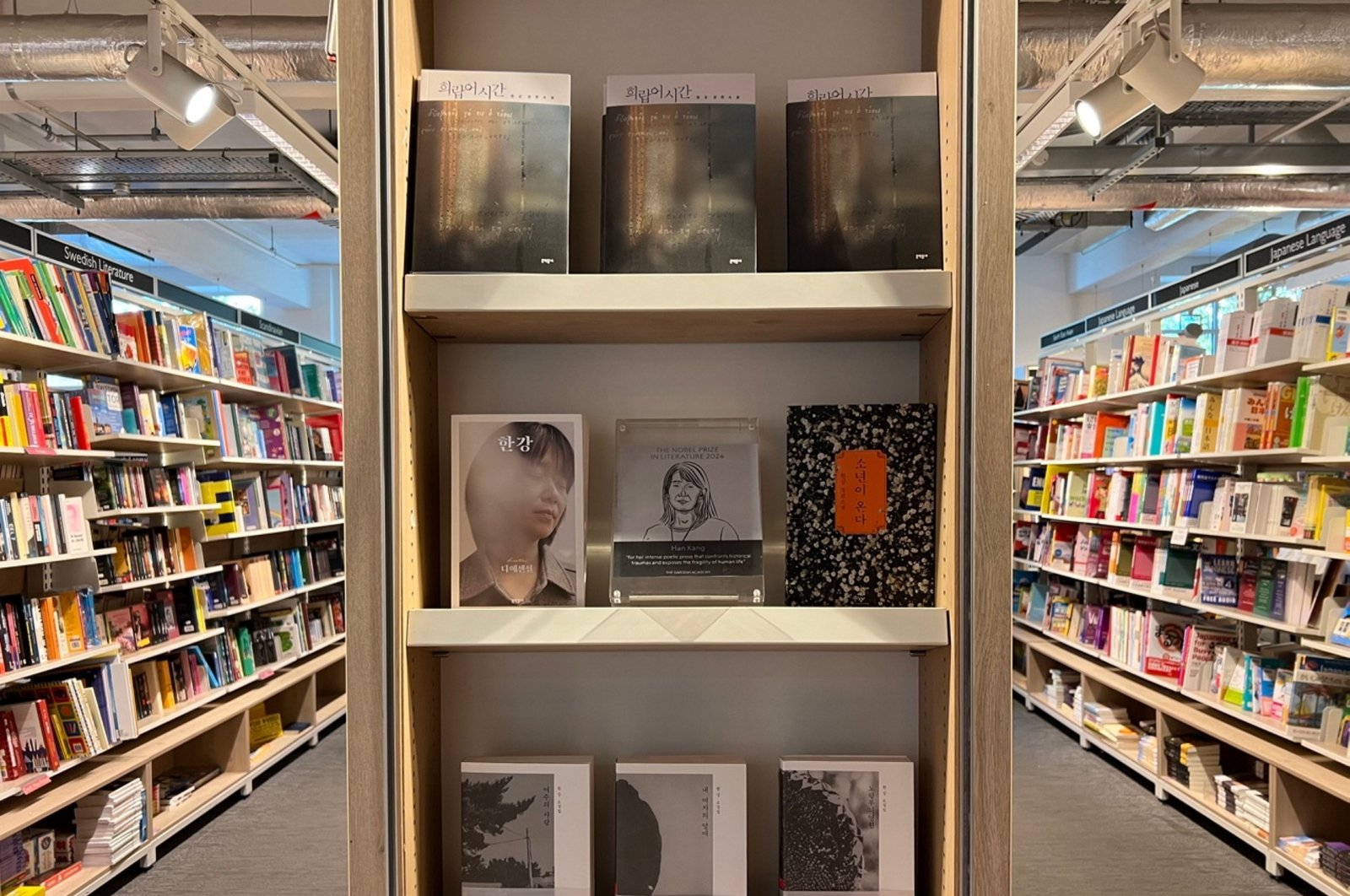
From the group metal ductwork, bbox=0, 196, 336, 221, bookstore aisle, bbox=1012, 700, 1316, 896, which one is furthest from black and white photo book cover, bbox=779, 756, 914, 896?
metal ductwork, bbox=0, 196, 336, 221

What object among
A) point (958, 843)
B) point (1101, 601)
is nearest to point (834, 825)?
point (958, 843)

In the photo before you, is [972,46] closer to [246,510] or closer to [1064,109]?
[1064,109]

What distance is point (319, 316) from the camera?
1188 centimetres

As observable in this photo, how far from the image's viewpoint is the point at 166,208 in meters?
6.83

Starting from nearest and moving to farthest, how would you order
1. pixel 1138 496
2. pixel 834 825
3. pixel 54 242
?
pixel 834 825, pixel 54 242, pixel 1138 496

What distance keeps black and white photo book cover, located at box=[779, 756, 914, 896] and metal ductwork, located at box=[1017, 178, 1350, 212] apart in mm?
5731

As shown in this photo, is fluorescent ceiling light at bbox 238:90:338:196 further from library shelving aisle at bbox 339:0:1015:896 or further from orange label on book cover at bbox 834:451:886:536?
orange label on book cover at bbox 834:451:886:536

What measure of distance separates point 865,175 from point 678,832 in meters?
1.02

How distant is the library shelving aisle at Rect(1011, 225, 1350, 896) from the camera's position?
13.5 ft

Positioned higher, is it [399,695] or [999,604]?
[999,604]

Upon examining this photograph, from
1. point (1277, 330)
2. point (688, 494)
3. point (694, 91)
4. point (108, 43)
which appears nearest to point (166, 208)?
point (108, 43)

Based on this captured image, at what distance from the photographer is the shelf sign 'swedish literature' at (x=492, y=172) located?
1418mm

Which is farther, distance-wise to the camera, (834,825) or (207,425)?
(207,425)

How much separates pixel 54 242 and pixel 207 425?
1.29m
